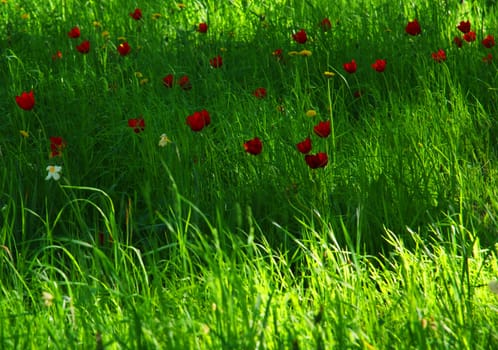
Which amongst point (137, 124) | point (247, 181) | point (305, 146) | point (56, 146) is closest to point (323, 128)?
point (305, 146)

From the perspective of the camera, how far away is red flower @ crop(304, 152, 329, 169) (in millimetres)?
2357

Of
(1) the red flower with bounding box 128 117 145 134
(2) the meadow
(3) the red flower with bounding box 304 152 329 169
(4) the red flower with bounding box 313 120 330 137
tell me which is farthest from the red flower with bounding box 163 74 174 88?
(3) the red flower with bounding box 304 152 329 169

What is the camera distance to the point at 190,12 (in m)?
4.68

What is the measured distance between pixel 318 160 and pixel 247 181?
0.41 meters

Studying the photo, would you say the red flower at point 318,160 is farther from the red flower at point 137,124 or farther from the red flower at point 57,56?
the red flower at point 57,56

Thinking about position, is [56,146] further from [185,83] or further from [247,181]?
[185,83]

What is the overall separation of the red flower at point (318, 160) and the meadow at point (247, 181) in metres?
0.12

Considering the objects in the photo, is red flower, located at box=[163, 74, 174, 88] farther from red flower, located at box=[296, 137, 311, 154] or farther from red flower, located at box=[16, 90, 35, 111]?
red flower, located at box=[296, 137, 311, 154]

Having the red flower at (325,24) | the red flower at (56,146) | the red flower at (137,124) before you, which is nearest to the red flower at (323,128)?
the red flower at (137,124)

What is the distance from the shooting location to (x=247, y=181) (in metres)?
2.71

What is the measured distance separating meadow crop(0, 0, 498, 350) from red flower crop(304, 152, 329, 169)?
121mm

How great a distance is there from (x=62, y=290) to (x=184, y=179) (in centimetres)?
60

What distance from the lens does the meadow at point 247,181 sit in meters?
1.77

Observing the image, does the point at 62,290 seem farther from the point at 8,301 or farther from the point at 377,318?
the point at 377,318
